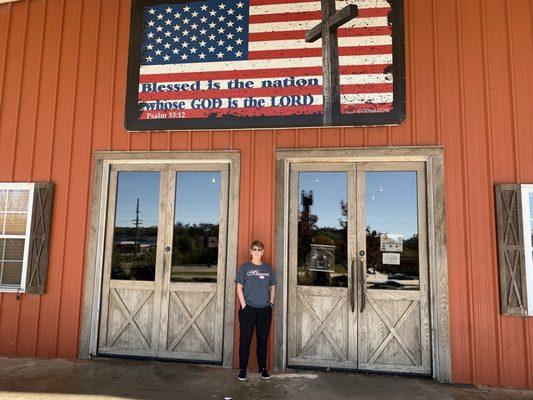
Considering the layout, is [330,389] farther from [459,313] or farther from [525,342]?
[525,342]

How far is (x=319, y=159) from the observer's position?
5164 mm

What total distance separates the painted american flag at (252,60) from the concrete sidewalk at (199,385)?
3.25 metres

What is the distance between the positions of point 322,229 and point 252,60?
244 centimetres

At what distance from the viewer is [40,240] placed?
546 centimetres

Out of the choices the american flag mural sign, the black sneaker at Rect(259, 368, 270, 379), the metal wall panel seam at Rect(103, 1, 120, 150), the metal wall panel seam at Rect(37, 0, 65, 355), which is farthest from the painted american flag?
the black sneaker at Rect(259, 368, 270, 379)

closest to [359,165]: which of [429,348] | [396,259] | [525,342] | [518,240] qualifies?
[396,259]

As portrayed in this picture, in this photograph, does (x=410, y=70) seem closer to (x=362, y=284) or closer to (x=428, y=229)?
(x=428, y=229)

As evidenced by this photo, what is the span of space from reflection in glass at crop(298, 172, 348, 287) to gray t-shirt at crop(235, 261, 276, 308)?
24.3 inches

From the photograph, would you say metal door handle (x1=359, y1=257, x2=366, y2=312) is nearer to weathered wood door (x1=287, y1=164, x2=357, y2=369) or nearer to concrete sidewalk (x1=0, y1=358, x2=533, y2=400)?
weathered wood door (x1=287, y1=164, x2=357, y2=369)

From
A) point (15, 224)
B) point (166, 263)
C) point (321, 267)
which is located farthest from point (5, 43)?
point (321, 267)

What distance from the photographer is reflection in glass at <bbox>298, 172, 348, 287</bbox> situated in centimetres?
510

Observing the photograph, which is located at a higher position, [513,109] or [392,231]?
[513,109]

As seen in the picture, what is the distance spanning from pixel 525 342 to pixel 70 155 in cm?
625

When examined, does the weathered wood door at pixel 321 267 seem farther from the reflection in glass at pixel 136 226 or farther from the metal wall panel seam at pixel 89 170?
the metal wall panel seam at pixel 89 170
